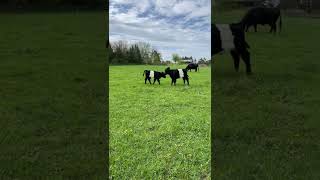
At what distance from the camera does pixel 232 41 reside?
18.4 feet

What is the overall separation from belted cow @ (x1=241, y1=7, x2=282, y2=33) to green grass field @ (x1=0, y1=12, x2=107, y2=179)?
2.21 m

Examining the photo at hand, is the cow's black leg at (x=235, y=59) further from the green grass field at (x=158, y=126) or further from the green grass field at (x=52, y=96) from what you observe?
the green grass field at (x=52, y=96)

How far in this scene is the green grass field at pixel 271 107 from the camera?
378 centimetres

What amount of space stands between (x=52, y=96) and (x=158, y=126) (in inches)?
87.3

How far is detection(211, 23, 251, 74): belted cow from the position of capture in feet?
17.9

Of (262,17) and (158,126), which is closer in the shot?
(158,126)

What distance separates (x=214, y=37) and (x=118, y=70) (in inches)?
82.7

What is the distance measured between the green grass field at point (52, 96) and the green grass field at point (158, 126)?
25cm

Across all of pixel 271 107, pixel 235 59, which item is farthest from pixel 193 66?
pixel 235 59

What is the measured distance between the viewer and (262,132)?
14.7ft

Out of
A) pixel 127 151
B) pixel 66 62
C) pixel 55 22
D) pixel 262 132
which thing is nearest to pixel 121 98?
pixel 127 151

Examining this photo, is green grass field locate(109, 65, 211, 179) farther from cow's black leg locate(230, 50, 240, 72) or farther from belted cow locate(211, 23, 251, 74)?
cow's black leg locate(230, 50, 240, 72)

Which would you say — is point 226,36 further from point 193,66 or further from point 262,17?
point 193,66

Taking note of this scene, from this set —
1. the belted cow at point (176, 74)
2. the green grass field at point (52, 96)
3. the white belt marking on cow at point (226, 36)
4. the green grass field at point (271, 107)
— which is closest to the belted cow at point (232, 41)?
the white belt marking on cow at point (226, 36)
